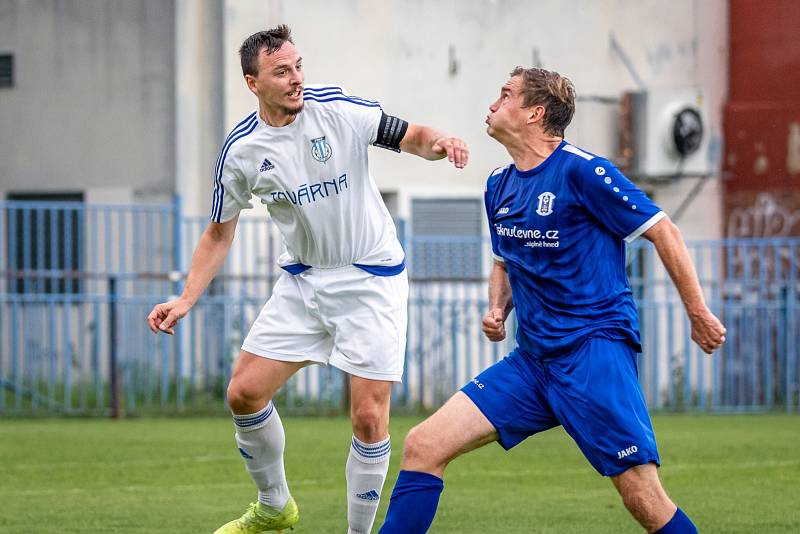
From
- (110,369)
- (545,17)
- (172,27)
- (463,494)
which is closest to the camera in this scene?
(463,494)

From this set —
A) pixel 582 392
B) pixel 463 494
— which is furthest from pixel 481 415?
pixel 463 494

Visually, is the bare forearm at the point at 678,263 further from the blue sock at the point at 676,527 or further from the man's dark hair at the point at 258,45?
the man's dark hair at the point at 258,45

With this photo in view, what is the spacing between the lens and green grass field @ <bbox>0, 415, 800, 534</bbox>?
27.9 ft

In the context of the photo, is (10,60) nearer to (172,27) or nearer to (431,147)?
(172,27)

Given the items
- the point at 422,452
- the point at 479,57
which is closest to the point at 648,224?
the point at 422,452

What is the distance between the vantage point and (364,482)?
7.18 metres

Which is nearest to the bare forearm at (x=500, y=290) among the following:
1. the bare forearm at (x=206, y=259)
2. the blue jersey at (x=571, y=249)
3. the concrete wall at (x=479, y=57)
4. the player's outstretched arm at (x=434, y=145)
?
the blue jersey at (x=571, y=249)

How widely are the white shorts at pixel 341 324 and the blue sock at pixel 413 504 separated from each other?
119 cm

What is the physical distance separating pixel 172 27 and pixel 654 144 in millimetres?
6873

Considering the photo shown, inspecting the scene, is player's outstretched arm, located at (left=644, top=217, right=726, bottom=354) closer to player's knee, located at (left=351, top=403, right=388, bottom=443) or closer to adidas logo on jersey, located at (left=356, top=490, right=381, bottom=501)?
player's knee, located at (left=351, top=403, right=388, bottom=443)

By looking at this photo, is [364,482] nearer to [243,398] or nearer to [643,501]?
[243,398]

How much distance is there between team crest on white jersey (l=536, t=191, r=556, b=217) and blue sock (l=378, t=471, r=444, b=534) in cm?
115

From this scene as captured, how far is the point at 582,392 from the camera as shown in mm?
5945

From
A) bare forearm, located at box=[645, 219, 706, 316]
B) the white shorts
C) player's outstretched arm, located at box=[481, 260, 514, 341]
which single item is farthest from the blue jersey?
the white shorts
